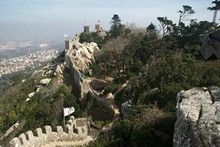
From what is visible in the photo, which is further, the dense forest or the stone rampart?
the stone rampart

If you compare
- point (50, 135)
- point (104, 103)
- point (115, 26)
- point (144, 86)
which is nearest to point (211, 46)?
point (144, 86)

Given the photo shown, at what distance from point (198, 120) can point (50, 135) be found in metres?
9.96

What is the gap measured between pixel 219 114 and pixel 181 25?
22.9 m

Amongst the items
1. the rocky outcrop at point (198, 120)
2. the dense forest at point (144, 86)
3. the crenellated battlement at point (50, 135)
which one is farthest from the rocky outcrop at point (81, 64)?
the rocky outcrop at point (198, 120)

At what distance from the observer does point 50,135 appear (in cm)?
1477

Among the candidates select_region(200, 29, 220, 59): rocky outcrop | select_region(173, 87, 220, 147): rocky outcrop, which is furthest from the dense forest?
select_region(173, 87, 220, 147): rocky outcrop

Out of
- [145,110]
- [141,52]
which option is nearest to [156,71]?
[145,110]

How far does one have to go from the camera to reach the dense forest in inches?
429

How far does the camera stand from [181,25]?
93.1 feet

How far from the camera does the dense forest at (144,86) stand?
1089 cm

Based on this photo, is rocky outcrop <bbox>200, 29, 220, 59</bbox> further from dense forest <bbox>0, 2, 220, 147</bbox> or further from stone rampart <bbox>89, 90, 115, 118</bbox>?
stone rampart <bbox>89, 90, 115, 118</bbox>

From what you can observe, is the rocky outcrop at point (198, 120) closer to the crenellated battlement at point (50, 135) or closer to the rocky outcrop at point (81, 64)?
the crenellated battlement at point (50, 135)

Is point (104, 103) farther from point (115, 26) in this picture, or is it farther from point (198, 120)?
point (115, 26)

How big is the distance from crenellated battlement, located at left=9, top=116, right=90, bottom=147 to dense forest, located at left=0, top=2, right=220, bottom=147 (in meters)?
2.80
